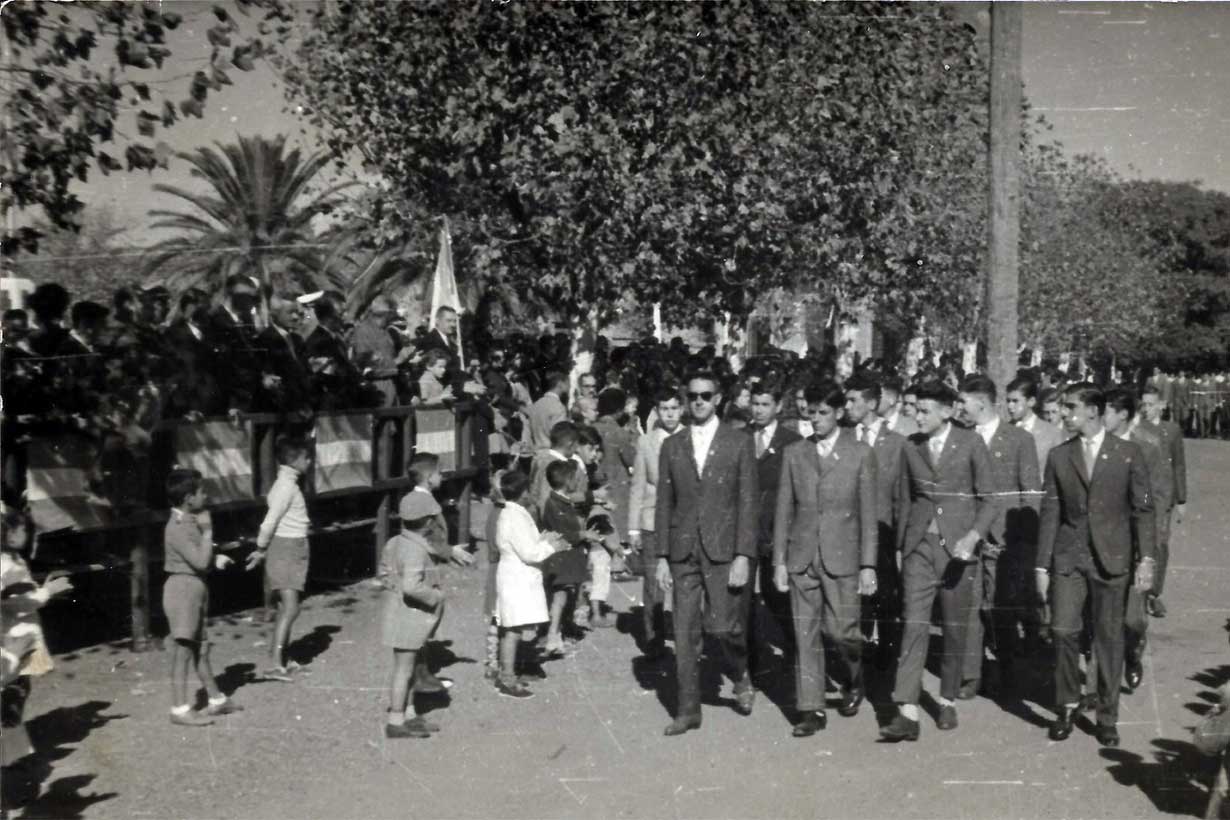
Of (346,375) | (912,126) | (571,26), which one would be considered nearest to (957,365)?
(912,126)

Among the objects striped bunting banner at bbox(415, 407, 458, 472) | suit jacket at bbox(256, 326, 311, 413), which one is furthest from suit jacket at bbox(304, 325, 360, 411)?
striped bunting banner at bbox(415, 407, 458, 472)

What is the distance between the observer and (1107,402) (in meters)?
8.02

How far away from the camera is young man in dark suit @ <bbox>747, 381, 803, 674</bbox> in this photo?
Result: 8516mm

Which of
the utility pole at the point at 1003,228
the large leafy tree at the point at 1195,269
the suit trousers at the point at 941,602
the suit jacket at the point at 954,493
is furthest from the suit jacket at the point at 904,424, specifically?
the large leafy tree at the point at 1195,269

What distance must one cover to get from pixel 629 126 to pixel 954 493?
23.5 feet

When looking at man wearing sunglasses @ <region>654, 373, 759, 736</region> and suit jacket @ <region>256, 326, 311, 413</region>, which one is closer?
man wearing sunglasses @ <region>654, 373, 759, 736</region>

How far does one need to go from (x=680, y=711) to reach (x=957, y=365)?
1193 inches

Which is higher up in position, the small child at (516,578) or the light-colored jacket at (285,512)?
the light-colored jacket at (285,512)

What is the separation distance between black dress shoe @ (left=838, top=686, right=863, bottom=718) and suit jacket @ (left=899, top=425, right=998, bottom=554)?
2.79ft

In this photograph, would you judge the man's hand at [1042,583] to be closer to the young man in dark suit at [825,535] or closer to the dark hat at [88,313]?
the young man in dark suit at [825,535]

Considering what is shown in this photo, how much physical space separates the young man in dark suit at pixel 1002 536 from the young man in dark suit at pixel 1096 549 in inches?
18.9

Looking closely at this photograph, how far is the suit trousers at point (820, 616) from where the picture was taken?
753 cm

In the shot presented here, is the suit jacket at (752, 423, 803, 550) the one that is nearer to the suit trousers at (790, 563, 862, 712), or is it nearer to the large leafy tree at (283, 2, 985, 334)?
the suit trousers at (790, 563, 862, 712)

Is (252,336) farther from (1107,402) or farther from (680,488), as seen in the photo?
(1107,402)
